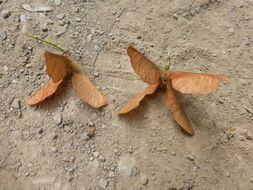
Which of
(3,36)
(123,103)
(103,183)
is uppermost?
(3,36)

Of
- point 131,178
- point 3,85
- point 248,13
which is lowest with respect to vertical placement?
point 131,178

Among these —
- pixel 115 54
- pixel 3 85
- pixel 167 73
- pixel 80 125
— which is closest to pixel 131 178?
pixel 80 125

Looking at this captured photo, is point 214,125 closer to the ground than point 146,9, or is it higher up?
closer to the ground

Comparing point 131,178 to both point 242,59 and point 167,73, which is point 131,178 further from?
point 242,59

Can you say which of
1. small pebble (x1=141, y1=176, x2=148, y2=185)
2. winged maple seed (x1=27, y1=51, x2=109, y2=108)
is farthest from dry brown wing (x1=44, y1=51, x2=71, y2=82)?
small pebble (x1=141, y1=176, x2=148, y2=185)

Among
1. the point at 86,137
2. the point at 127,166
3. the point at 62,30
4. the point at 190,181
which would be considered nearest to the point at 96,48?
the point at 62,30

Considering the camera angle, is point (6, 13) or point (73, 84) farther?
point (6, 13)

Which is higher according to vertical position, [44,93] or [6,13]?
[6,13]

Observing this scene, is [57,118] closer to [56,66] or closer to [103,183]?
[56,66]

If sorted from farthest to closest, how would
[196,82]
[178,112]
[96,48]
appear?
[96,48] → [178,112] → [196,82]
